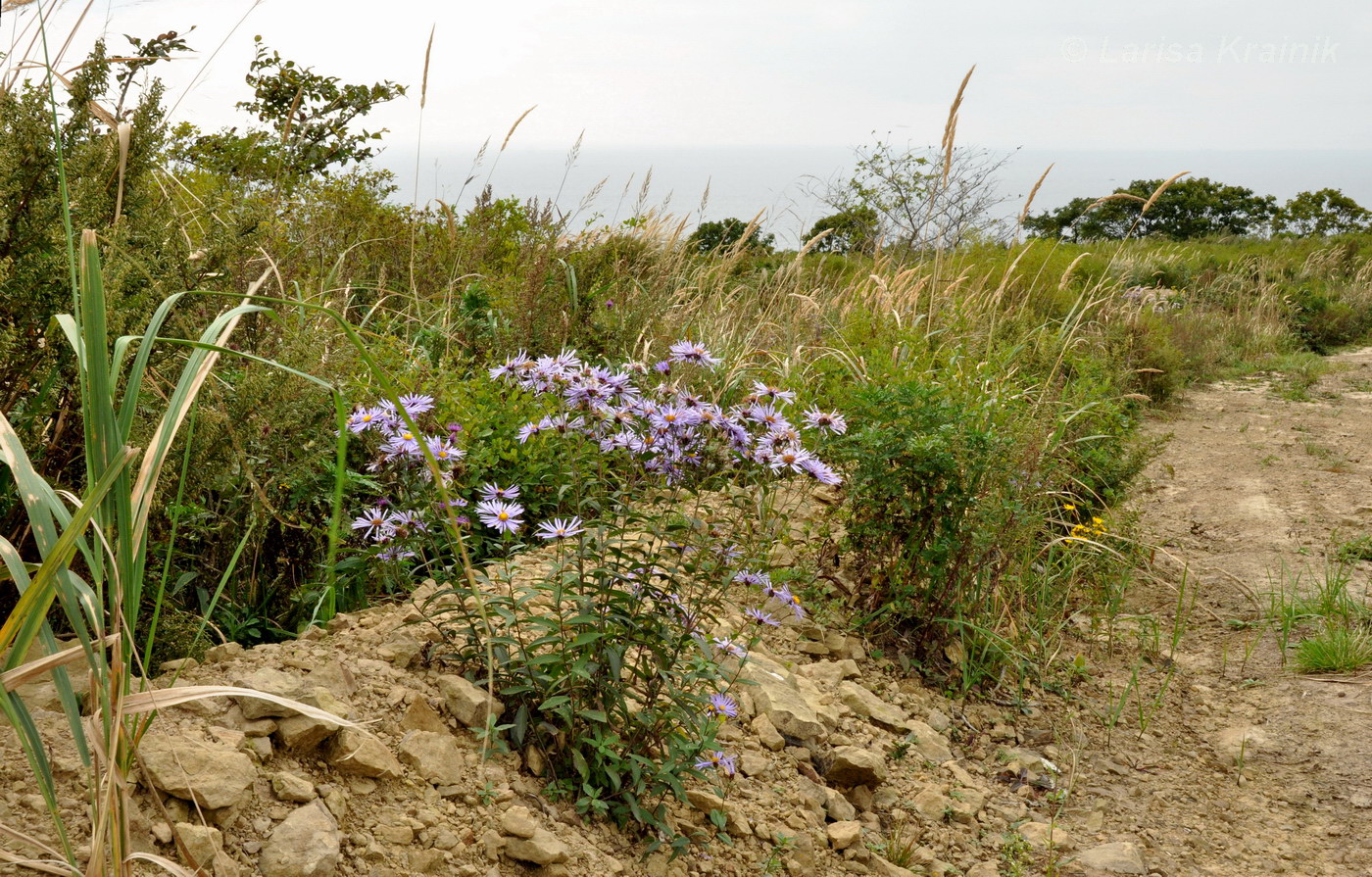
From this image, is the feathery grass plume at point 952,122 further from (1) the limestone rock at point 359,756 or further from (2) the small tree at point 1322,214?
(2) the small tree at point 1322,214

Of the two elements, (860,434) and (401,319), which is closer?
(860,434)

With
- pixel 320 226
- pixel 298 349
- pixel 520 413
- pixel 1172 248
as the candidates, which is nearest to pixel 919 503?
pixel 520 413

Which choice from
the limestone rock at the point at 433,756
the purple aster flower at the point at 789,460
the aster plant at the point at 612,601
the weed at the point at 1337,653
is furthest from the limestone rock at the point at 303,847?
the weed at the point at 1337,653

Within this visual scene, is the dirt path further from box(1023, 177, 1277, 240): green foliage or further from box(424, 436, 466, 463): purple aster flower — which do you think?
box(1023, 177, 1277, 240): green foliage

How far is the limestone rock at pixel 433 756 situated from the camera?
1770 millimetres

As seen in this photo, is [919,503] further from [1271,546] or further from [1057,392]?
[1271,546]

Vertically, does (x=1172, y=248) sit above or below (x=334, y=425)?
above

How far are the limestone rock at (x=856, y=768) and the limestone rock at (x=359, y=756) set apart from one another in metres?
1.21

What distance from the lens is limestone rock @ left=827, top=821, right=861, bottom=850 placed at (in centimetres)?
224

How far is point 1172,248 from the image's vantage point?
14.6 m

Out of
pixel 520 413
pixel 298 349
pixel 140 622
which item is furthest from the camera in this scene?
pixel 520 413

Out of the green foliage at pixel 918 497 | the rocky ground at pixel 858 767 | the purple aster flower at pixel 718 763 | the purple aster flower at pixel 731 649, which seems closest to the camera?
the rocky ground at pixel 858 767

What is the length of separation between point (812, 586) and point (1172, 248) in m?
13.7

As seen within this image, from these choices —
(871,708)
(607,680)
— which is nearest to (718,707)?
(607,680)
